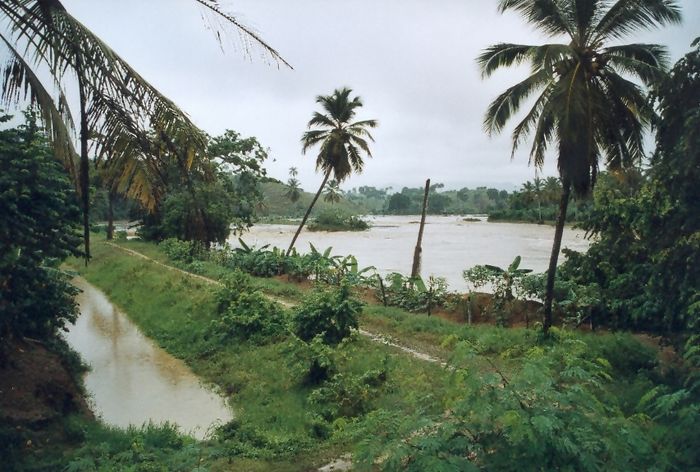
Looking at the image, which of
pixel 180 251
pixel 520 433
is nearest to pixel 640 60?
pixel 520 433

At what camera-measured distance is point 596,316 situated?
1046 cm

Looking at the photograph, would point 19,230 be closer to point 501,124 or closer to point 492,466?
point 492,466

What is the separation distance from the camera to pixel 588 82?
28.1ft

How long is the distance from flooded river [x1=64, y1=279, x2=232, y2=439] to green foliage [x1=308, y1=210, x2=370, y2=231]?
43800 mm

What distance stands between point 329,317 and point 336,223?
48.5 meters

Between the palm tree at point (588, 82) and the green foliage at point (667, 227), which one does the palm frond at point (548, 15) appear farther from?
the green foliage at point (667, 227)

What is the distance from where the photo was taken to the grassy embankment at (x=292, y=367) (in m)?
5.66

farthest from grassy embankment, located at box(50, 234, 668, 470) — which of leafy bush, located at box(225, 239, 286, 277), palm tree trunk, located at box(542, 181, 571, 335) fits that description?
leafy bush, located at box(225, 239, 286, 277)

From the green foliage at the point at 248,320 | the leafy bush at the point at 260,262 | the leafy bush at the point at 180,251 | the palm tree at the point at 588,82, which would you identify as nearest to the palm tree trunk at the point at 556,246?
the palm tree at the point at 588,82

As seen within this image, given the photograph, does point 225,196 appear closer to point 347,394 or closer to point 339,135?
point 339,135

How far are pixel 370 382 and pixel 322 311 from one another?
7.68ft

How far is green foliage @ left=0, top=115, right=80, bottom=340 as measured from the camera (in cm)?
676

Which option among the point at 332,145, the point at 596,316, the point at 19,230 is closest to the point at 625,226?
the point at 596,316

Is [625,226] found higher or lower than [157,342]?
higher
